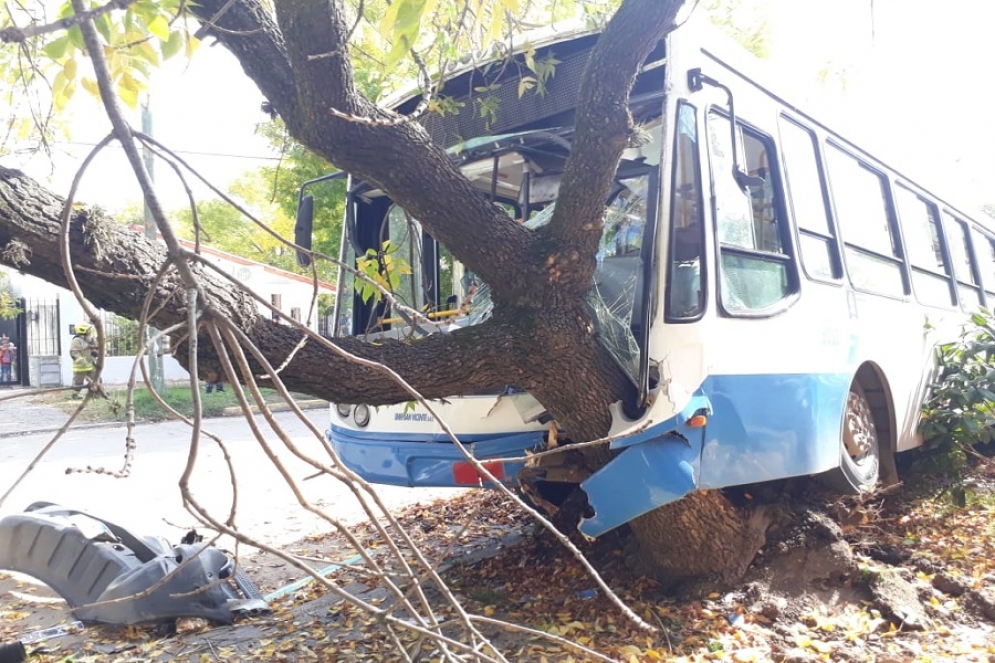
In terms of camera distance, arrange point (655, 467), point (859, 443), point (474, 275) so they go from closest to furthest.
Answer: point (655, 467) → point (474, 275) → point (859, 443)

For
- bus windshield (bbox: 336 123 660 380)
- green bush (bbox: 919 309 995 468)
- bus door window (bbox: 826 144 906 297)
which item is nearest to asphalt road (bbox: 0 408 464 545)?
bus windshield (bbox: 336 123 660 380)

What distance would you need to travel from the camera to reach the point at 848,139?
221 inches

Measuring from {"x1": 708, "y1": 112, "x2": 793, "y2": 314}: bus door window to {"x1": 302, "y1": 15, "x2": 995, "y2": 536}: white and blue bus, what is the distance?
13 mm

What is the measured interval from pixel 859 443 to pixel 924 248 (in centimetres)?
238

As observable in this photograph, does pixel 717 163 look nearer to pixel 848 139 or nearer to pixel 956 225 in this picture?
pixel 848 139

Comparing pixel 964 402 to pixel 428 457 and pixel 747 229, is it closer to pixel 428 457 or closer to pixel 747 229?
pixel 747 229

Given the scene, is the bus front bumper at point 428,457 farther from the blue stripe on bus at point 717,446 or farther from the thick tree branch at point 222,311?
the thick tree branch at point 222,311

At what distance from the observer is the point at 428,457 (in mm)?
4863

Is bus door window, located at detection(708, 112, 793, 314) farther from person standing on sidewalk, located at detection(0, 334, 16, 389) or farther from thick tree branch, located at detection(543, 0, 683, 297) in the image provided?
person standing on sidewalk, located at detection(0, 334, 16, 389)

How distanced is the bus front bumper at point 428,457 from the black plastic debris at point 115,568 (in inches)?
40.1

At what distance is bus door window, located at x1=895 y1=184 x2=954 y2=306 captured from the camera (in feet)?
20.7

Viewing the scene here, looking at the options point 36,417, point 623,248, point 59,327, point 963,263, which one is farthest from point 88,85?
point 59,327

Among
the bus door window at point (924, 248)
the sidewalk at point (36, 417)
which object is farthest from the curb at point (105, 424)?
the bus door window at point (924, 248)

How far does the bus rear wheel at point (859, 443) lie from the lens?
4.87 m
